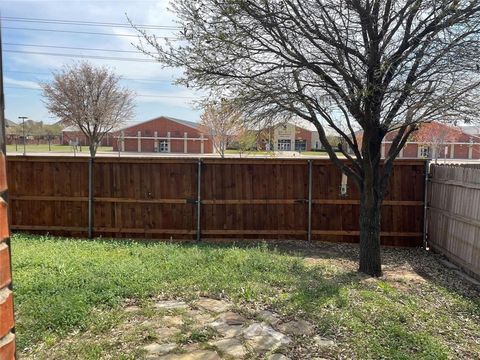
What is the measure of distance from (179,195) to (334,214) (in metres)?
3.31

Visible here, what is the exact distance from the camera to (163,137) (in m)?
54.1

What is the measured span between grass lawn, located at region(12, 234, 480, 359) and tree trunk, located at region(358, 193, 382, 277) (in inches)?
10.6

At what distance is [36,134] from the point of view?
62.4 m

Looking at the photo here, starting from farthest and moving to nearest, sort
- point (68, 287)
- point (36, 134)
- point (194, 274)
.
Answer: point (36, 134)
point (194, 274)
point (68, 287)

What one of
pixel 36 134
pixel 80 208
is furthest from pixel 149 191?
pixel 36 134

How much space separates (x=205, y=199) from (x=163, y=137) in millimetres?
46856

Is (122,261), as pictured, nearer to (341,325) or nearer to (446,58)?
(341,325)

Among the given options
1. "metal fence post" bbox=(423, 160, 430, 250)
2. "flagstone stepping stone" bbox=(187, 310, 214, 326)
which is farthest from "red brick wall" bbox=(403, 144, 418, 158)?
"flagstone stepping stone" bbox=(187, 310, 214, 326)

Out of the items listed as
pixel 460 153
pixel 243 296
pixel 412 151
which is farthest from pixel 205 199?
pixel 460 153

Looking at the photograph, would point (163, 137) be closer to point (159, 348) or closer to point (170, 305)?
point (170, 305)

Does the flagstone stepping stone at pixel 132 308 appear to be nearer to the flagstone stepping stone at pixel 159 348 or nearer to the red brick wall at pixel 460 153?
the flagstone stepping stone at pixel 159 348

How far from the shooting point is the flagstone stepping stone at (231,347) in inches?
119

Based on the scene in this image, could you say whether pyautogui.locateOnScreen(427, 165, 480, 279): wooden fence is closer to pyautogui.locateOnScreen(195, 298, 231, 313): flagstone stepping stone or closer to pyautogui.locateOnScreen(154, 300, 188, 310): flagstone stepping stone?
pyautogui.locateOnScreen(195, 298, 231, 313): flagstone stepping stone

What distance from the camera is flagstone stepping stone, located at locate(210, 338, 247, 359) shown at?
3021 mm
